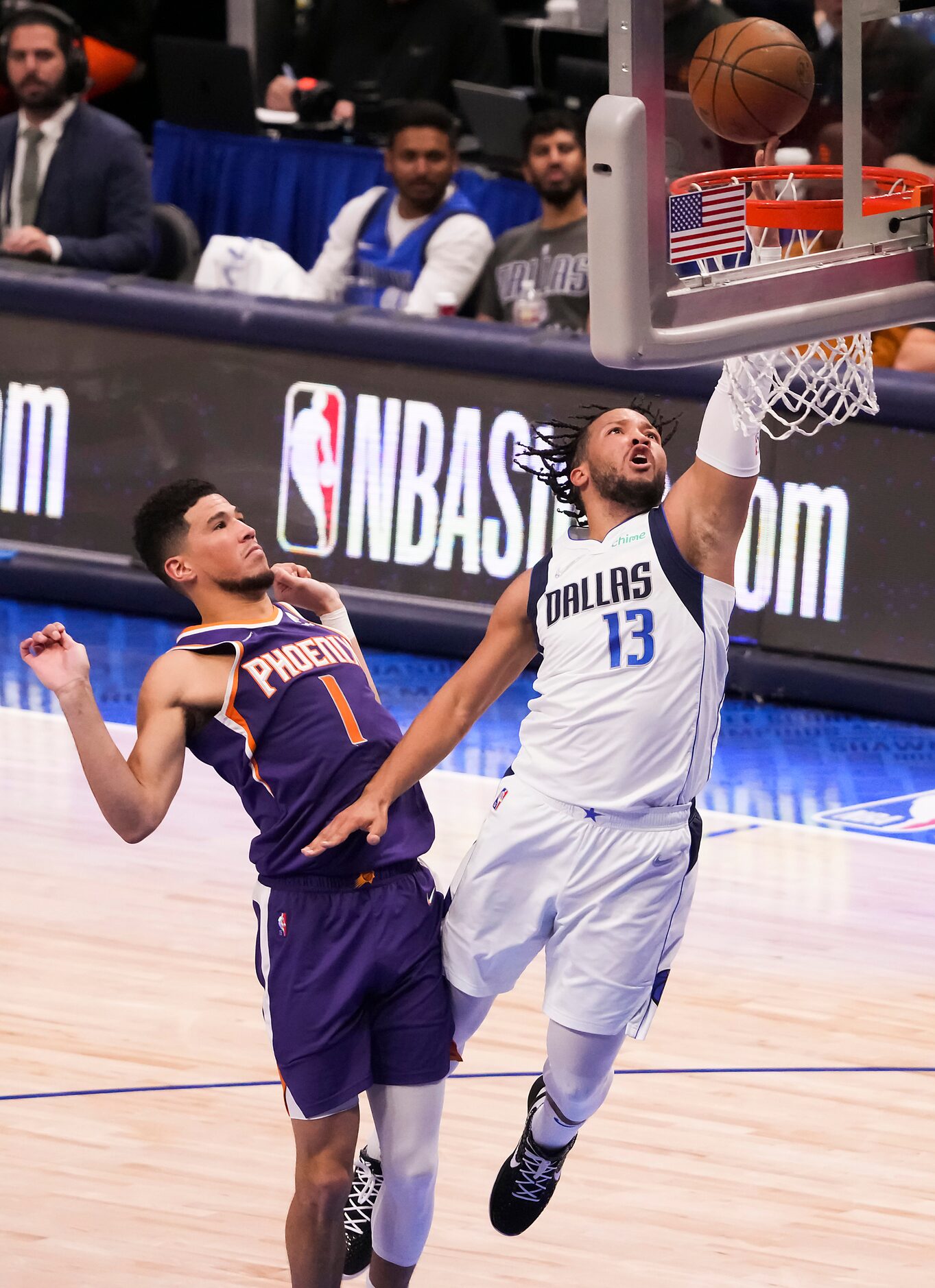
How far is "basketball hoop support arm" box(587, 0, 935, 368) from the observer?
4035 mm

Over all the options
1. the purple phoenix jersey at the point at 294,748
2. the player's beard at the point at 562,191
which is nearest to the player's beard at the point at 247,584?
the purple phoenix jersey at the point at 294,748

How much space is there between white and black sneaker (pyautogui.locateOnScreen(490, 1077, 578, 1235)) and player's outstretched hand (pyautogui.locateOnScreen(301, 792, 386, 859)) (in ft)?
2.83

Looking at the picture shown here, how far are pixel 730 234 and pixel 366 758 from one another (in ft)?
4.35

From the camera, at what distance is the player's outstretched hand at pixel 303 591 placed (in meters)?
5.17

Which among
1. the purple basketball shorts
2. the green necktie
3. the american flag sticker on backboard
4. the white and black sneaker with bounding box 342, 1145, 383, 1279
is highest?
the green necktie

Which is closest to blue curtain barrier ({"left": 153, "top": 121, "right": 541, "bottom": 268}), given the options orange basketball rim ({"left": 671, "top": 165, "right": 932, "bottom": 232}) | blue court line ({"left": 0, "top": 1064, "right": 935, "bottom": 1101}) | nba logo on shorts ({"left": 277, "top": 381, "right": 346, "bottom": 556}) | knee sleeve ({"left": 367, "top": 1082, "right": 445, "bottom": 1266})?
nba logo on shorts ({"left": 277, "top": 381, "right": 346, "bottom": 556})

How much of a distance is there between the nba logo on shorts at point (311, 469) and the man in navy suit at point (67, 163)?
1433 millimetres

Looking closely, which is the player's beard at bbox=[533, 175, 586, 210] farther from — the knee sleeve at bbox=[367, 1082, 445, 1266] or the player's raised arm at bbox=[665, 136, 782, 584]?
the knee sleeve at bbox=[367, 1082, 445, 1266]

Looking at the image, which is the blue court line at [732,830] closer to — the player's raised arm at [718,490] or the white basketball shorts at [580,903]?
the white basketball shorts at [580,903]

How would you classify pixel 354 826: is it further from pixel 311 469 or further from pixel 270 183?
pixel 270 183

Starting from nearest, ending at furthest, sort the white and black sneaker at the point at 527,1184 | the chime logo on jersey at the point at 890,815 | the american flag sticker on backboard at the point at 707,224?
the american flag sticker on backboard at the point at 707,224, the white and black sneaker at the point at 527,1184, the chime logo on jersey at the point at 890,815

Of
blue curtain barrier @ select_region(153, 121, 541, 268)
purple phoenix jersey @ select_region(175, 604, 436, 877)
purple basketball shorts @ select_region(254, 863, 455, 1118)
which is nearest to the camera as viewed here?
purple basketball shorts @ select_region(254, 863, 455, 1118)

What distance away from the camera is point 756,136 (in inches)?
198

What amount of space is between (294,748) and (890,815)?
442cm
